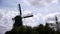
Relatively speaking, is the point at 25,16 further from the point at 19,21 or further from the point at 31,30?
the point at 31,30

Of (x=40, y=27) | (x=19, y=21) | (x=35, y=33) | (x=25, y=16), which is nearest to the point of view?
(x=35, y=33)

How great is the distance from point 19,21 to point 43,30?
9899 mm

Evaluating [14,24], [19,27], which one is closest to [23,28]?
[19,27]

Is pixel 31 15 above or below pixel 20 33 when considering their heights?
above

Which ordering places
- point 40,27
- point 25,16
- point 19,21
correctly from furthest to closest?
point 25,16, point 19,21, point 40,27

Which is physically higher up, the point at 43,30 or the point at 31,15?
the point at 31,15

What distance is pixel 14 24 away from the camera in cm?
5997

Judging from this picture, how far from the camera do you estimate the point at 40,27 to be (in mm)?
55188

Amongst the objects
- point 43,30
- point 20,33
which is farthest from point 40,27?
point 20,33

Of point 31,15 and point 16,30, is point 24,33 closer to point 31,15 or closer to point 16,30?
point 16,30

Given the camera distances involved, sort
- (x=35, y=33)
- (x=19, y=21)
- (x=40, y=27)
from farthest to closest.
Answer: (x=19, y=21) < (x=40, y=27) < (x=35, y=33)

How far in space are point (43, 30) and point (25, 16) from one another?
499 inches

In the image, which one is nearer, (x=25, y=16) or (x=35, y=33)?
(x=35, y=33)

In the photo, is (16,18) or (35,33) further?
(16,18)
